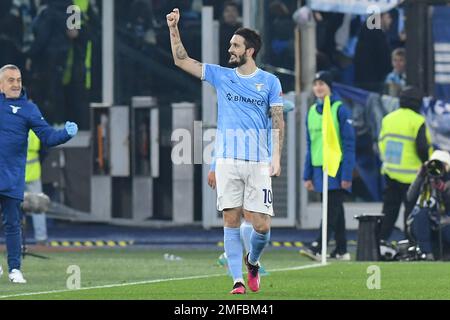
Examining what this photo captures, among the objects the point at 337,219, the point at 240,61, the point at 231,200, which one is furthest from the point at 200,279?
the point at 337,219

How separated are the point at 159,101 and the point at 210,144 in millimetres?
3077

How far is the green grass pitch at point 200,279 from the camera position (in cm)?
1441

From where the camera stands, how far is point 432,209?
1998 cm

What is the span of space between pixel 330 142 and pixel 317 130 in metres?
0.77

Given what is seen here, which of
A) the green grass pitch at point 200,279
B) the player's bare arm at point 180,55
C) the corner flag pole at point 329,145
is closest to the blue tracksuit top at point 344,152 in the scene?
the corner flag pole at point 329,145

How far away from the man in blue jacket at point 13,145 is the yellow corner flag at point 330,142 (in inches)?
167

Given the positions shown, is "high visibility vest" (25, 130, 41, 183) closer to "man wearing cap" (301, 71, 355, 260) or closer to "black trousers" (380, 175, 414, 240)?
"man wearing cap" (301, 71, 355, 260)

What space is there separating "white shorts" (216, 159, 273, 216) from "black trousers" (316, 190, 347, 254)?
593 centimetres

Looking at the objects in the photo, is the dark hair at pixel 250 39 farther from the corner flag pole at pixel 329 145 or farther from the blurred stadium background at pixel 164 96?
the blurred stadium background at pixel 164 96

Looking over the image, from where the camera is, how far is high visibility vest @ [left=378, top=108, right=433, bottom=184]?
20953mm

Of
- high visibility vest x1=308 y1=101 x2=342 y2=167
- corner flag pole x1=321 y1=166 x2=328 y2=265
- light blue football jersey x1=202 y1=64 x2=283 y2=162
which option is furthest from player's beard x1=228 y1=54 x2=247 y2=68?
high visibility vest x1=308 y1=101 x2=342 y2=167

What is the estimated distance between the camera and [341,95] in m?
25.4

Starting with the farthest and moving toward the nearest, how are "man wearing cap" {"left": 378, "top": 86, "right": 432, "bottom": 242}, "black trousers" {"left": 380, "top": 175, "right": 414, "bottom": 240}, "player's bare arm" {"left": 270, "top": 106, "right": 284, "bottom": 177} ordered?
"black trousers" {"left": 380, "top": 175, "right": 414, "bottom": 240} → "man wearing cap" {"left": 378, "top": 86, "right": 432, "bottom": 242} → "player's bare arm" {"left": 270, "top": 106, "right": 284, "bottom": 177}
